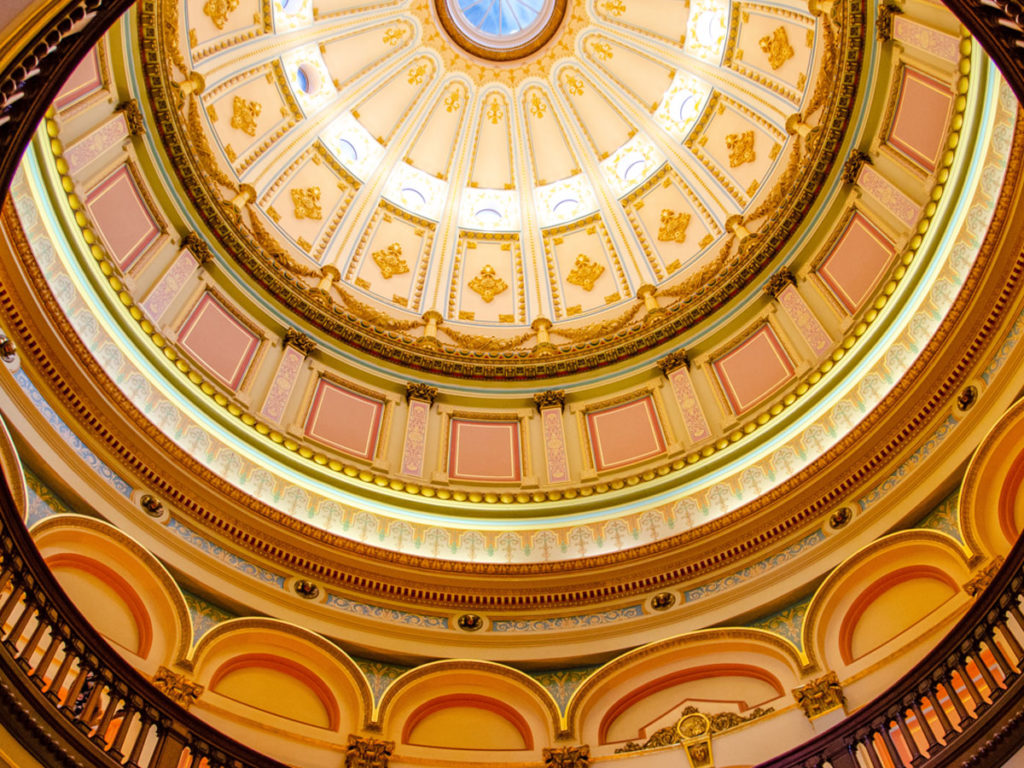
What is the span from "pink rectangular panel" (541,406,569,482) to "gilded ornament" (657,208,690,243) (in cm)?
581

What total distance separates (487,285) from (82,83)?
418 inches

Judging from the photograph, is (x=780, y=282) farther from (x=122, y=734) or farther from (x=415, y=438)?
(x=122, y=734)

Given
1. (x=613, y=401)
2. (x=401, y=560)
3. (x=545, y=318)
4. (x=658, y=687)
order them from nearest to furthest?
(x=658, y=687) < (x=401, y=560) < (x=613, y=401) < (x=545, y=318)

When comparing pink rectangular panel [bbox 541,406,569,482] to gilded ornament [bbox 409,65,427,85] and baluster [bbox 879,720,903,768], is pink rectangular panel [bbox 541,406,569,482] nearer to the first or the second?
baluster [bbox 879,720,903,768]

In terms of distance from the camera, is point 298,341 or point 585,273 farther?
point 585,273

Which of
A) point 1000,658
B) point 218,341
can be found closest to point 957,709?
point 1000,658

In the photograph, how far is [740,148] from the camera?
22328 millimetres

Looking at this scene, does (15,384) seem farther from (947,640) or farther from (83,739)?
(947,640)

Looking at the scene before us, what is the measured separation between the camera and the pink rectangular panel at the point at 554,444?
18.5 m

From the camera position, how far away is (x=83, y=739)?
8172 mm

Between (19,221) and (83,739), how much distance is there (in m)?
7.94

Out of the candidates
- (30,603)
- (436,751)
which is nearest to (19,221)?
(30,603)

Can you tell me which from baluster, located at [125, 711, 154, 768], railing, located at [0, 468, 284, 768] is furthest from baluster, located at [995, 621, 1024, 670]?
baluster, located at [125, 711, 154, 768]

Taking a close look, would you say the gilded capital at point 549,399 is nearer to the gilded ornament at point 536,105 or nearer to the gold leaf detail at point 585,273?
the gold leaf detail at point 585,273
